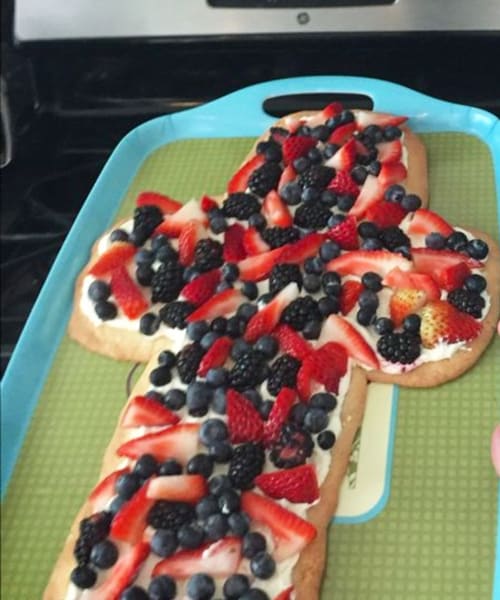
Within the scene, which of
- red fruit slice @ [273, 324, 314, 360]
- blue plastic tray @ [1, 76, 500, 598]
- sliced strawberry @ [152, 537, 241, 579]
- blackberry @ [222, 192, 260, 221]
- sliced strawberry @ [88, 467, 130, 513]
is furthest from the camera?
blackberry @ [222, 192, 260, 221]

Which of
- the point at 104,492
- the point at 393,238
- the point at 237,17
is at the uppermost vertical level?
the point at 237,17

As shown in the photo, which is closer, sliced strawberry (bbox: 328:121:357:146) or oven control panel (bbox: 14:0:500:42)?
oven control panel (bbox: 14:0:500:42)

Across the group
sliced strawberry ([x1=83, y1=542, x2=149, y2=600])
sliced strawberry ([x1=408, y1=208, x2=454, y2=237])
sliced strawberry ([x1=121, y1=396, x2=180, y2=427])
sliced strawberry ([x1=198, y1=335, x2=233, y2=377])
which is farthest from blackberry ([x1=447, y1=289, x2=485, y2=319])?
sliced strawberry ([x1=83, y1=542, x2=149, y2=600])

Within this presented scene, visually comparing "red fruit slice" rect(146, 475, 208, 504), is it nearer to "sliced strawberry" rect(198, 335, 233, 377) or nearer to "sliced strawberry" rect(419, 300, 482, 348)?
"sliced strawberry" rect(198, 335, 233, 377)

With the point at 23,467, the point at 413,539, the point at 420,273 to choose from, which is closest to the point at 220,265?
the point at 420,273

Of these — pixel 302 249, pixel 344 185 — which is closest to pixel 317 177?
pixel 344 185

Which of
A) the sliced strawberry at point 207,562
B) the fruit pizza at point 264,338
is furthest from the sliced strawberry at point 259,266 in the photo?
the sliced strawberry at point 207,562

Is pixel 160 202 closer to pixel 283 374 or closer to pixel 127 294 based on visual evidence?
pixel 127 294
